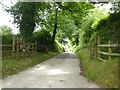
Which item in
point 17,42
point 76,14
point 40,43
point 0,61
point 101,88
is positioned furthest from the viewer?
point 76,14

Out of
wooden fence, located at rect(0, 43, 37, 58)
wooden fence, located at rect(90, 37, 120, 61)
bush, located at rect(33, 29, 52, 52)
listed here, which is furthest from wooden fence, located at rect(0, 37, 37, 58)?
bush, located at rect(33, 29, 52, 52)

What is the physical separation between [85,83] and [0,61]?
6.98 meters

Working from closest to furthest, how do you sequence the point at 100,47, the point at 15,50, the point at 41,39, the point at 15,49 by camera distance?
the point at 100,47, the point at 15,50, the point at 15,49, the point at 41,39

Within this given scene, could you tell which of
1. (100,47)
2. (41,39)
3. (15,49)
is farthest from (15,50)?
(41,39)

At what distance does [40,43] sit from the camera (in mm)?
27281

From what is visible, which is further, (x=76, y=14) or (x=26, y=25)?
(x=76, y=14)

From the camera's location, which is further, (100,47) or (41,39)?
(41,39)

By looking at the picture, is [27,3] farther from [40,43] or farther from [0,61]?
[0,61]

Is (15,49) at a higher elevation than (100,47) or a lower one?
lower

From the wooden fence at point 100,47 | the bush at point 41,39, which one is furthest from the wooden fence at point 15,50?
the wooden fence at point 100,47

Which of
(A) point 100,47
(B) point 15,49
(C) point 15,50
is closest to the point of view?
(A) point 100,47

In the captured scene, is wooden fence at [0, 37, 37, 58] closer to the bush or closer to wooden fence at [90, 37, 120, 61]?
wooden fence at [90, 37, 120, 61]

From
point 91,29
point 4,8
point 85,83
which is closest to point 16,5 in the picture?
point 4,8

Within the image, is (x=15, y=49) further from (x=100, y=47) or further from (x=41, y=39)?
(x=41, y=39)
